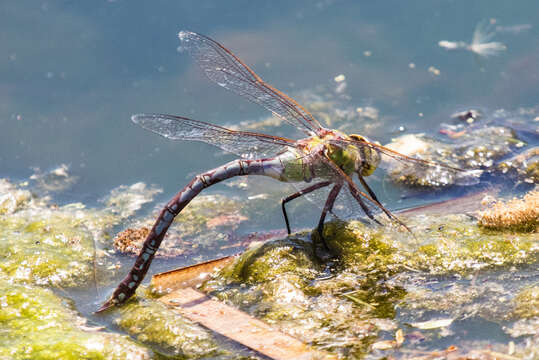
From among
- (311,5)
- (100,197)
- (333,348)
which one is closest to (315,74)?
(311,5)

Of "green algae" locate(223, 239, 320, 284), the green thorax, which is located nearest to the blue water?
"green algae" locate(223, 239, 320, 284)

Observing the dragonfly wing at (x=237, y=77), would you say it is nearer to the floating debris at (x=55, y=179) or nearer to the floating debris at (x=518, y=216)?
the floating debris at (x=518, y=216)

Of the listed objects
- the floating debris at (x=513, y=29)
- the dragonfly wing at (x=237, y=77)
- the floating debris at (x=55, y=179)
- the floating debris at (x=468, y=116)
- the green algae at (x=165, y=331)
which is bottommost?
the green algae at (x=165, y=331)

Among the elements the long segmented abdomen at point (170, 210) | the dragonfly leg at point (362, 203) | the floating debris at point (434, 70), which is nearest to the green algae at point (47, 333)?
the long segmented abdomen at point (170, 210)

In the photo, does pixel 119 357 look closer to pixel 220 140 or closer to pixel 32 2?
pixel 220 140

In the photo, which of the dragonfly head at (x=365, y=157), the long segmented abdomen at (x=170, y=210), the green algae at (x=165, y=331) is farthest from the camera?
the dragonfly head at (x=365, y=157)
